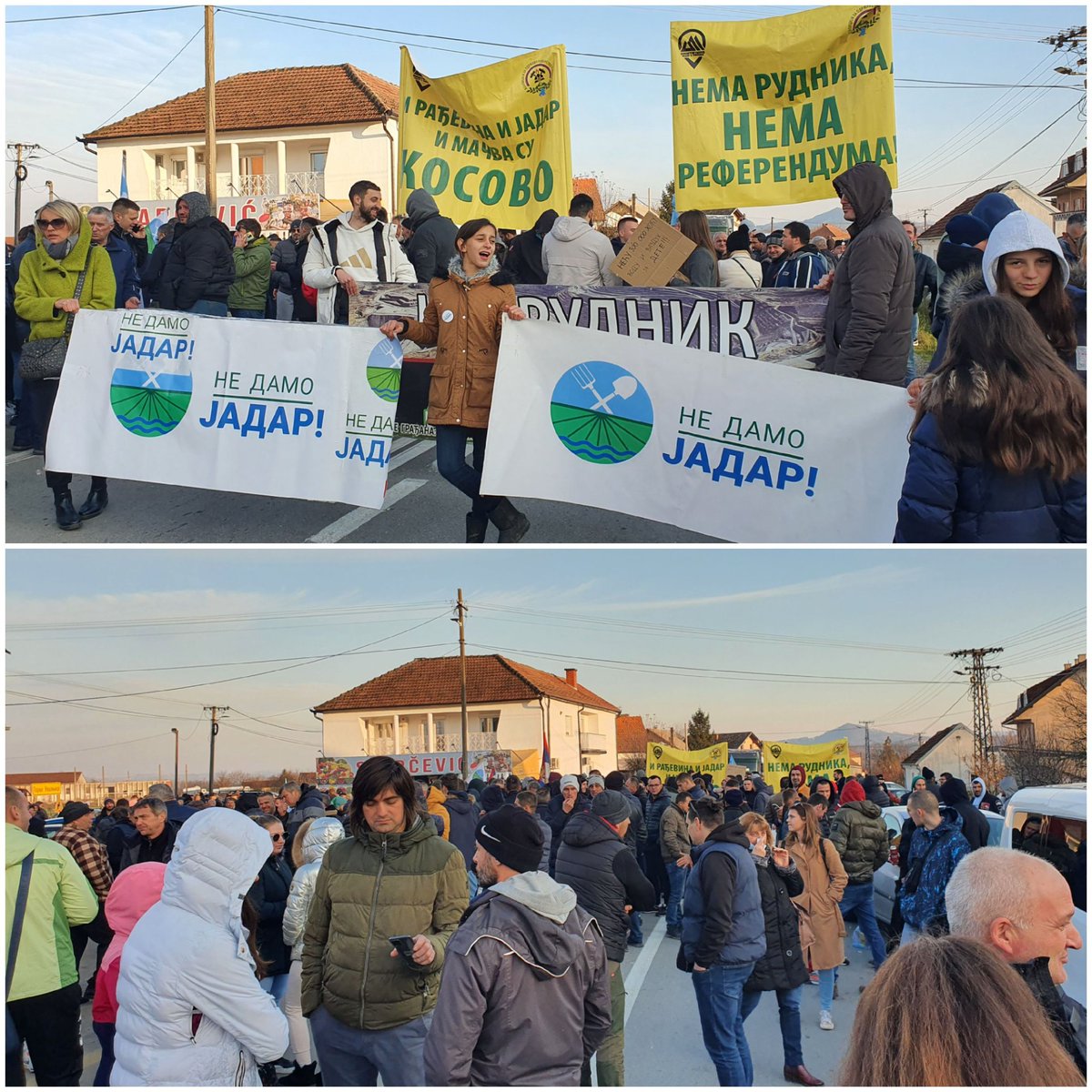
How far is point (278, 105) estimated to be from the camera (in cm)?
6481

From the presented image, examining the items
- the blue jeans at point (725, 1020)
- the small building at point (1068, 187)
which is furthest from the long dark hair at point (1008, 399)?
the small building at point (1068, 187)

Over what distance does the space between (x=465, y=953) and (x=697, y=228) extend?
24.0 ft

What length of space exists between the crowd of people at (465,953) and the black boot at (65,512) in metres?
2.90

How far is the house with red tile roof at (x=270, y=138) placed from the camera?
6234 cm

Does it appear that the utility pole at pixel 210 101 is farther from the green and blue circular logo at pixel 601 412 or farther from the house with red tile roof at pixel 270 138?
the house with red tile roof at pixel 270 138

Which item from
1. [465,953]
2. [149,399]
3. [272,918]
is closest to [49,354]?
[149,399]

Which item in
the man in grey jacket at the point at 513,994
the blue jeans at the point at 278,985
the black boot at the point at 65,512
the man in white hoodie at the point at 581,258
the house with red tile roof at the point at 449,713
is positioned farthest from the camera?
the house with red tile roof at the point at 449,713

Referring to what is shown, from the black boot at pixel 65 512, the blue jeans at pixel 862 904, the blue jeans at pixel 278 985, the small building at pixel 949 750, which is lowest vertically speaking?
the small building at pixel 949 750

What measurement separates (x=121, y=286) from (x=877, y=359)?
6949 millimetres

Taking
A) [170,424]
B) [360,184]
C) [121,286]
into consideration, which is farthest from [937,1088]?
[121,286]

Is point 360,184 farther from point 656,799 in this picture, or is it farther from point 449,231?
point 656,799

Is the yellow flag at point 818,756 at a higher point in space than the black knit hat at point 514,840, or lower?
lower

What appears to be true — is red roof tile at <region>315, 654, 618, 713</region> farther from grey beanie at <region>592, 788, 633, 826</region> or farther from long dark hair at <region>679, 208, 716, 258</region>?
grey beanie at <region>592, 788, 633, 826</region>

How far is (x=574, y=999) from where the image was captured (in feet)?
12.5
